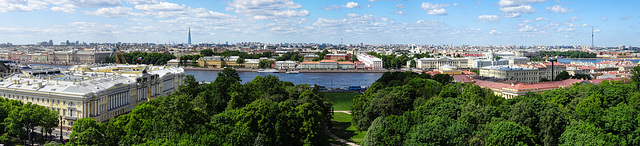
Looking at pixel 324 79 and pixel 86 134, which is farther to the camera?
pixel 324 79

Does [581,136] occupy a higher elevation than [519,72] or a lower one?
lower

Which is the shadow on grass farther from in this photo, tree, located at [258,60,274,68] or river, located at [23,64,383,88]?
tree, located at [258,60,274,68]

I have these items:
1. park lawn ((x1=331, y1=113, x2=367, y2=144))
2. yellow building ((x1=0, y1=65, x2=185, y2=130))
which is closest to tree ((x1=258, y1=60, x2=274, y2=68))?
yellow building ((x1=0, y1=65, x2=185, y2=130))

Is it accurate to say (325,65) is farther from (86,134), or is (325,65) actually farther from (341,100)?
(86,134)

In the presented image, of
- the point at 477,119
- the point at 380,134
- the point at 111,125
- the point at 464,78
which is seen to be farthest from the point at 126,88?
the point at 464,78

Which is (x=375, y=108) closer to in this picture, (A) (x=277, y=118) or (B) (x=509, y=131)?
(A) (x=277, y=118)

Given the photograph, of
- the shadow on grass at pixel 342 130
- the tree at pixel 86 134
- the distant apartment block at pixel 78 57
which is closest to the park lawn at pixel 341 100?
the shadow on grass at pixel 342 130

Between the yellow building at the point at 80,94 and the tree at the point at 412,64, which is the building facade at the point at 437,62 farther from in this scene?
the yellow building at the point at 80,94

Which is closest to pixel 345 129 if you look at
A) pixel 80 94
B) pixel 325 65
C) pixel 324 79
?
pixel 80 94
